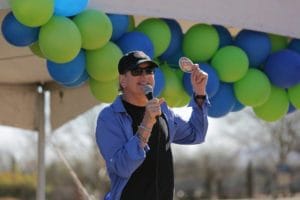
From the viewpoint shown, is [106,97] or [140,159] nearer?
[140,159]

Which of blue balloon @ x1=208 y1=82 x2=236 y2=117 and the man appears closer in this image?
the man

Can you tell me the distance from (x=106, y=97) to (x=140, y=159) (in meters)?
2.17

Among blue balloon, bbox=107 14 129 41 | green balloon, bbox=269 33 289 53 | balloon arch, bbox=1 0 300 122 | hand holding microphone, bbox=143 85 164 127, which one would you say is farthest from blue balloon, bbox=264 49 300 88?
hand holding microphone, bbox=143 85 164 127

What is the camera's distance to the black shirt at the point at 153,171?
124 inches

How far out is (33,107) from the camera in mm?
7605

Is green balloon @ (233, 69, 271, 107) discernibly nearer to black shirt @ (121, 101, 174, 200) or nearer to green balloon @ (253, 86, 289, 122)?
green balloon @ (253, 86, 289, 122)

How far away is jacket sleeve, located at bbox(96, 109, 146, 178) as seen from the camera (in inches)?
117

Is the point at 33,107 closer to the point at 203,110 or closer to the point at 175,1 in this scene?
the point at 175,1

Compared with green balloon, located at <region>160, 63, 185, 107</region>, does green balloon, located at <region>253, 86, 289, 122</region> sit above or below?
below

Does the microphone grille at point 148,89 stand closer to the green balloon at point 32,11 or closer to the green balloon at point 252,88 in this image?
the green balloon at point 32,11

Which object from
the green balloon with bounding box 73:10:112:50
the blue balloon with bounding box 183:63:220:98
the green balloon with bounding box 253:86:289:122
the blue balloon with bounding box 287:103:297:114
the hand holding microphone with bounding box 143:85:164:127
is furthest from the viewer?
the blue balloon with bounding box 287:103:297:114

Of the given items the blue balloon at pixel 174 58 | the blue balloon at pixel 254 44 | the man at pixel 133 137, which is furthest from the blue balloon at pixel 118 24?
the man at pixel 133 137

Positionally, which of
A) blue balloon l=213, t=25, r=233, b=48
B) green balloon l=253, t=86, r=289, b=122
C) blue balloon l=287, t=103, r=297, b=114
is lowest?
blue balloon l=287, t=103, r=297, b=114

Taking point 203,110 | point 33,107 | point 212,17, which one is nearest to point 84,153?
point 33,107
